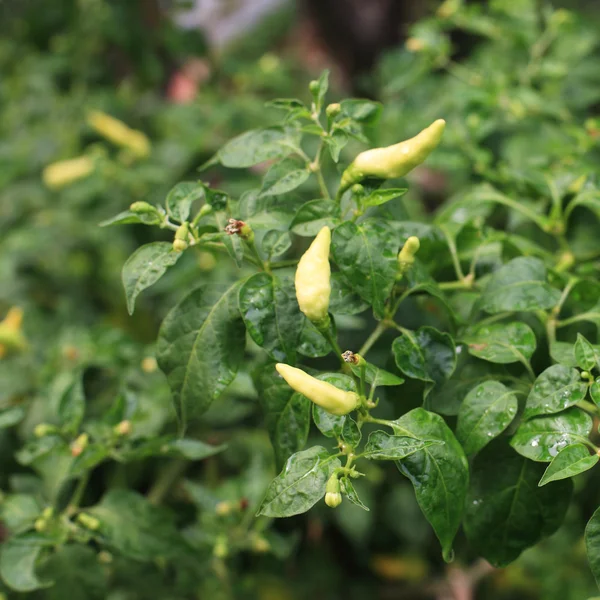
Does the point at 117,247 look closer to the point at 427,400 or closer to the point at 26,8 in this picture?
the point at 26,8

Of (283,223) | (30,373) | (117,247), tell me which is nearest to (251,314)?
(283,223)

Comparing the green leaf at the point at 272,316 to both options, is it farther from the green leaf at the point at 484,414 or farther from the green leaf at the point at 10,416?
the green leaf at the point at 10,416

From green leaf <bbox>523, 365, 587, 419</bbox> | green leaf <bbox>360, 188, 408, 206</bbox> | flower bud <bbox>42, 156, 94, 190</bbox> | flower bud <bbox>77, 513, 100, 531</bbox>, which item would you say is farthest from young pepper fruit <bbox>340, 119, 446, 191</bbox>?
flower bud <bbox>42, 156, 94, 190</bbox>

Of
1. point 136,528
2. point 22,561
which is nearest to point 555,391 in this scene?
point 136,528

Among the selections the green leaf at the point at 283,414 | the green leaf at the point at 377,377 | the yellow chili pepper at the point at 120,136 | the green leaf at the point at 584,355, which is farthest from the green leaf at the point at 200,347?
the yellow chili pepper at the point at 120,136

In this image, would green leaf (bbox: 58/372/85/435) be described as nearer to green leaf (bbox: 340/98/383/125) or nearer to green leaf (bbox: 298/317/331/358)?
green leaf (bbox: 298/317/331/358)

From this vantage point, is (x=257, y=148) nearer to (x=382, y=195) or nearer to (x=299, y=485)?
(x=382, y=195)
